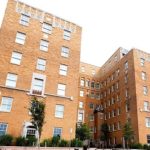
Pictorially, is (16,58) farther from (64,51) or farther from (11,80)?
(64,51)

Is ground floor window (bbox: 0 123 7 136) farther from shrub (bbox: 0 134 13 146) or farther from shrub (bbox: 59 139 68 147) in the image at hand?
shrub (bbox: 59 139 68 147)

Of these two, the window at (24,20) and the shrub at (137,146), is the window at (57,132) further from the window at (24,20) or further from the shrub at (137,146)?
the window at (24,20)

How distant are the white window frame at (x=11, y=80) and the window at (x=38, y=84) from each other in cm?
287

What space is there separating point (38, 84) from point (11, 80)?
172 inches

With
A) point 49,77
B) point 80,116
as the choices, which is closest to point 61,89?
point 49,77

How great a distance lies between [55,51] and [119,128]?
25292 millimetres

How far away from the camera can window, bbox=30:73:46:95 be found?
30.6 m

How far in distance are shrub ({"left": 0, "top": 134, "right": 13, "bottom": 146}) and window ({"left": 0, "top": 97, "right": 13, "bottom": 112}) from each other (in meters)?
3.96

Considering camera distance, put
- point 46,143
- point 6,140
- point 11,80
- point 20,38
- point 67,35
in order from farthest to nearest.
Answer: point 67,35 → point 20,38 → point 11,80 → point 46,143 → point 6,140

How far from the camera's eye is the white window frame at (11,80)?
29.1 m

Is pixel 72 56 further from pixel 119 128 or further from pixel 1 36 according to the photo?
pixel 119 128

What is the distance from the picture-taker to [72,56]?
36312mm

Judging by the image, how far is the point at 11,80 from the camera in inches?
1160

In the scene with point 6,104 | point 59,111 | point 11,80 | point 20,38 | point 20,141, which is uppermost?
point 20,38
